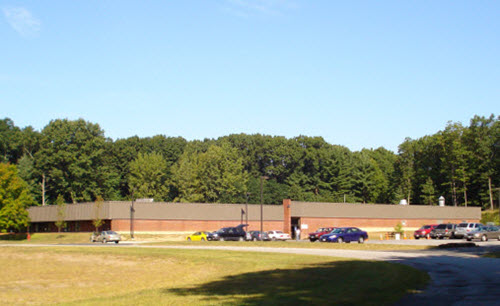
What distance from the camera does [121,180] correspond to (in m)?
123

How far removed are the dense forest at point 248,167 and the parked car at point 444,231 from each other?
34360 mm

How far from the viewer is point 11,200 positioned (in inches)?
3000

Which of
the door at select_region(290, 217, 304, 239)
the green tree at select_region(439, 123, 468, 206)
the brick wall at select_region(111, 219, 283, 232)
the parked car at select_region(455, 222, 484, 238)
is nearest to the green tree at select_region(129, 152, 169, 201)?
the brick wall at select_region(111, 219, 283, 232)

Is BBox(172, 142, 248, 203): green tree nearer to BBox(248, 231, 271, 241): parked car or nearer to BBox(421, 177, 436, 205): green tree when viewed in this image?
BBox(421, 177, 436, 205): green tree

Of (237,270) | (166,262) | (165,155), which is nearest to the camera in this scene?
(237,270)

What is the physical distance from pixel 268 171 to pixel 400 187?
34.0m

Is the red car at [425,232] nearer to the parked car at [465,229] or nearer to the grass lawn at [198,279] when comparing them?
the parked car at [465,229]

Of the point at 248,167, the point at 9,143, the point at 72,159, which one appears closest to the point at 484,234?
the point at 72,159

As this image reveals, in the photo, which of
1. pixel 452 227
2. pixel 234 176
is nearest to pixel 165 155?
pixel 234 176

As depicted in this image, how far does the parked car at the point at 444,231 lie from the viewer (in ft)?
196

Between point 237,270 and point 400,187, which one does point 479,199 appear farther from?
point 237,270

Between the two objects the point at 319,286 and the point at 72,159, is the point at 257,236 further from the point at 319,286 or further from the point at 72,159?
the point at 72,159

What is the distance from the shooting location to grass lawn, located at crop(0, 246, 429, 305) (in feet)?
54.0

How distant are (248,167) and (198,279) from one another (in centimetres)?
11717
